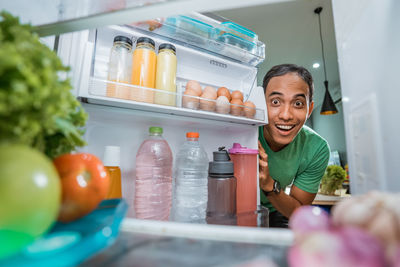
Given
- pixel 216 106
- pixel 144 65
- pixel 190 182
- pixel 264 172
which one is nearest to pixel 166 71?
pixel 144 65

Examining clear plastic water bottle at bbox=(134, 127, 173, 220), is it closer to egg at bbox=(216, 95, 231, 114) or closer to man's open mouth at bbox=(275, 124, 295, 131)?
egg at bbox=(216, 95, 231, 114)

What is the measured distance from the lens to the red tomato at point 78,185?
292 millimetres

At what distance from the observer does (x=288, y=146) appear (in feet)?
4.11

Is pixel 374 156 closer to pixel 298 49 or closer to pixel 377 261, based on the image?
pixel 377 261

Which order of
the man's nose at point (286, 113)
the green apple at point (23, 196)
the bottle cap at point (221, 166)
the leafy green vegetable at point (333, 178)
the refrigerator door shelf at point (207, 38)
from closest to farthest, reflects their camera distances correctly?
the green apple at point (23, 196)
the bottle cap at point (221, 166)
the refrigerator door shelf at point (207, 38)
the man's nose at point (286, 113)
the leafy green vegetable at point (333, 178)

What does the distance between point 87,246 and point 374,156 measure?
1.74 feet

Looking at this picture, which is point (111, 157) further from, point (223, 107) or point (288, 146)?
point (288, 146)

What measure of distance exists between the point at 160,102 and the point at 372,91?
560 millimetres

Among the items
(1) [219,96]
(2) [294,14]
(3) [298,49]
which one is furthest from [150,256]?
(3) [298,49]

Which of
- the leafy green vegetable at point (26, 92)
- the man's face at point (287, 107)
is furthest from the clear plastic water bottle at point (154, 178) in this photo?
the man's face at point (287, 107)

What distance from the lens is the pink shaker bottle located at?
0.80 metres

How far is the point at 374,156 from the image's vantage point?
395 mm

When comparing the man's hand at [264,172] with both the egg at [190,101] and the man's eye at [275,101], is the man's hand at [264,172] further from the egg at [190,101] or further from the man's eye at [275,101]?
the egg at [190,101]

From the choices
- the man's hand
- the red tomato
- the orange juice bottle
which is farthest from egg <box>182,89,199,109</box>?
the man's hand
